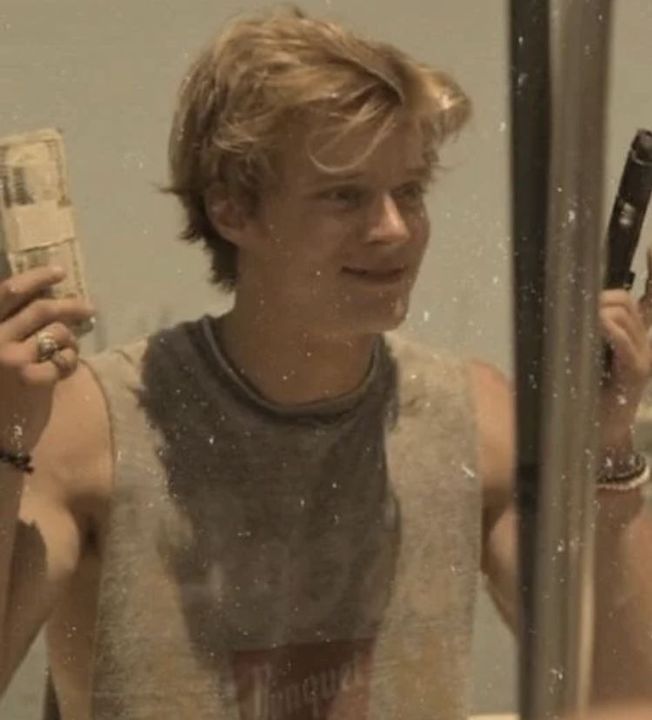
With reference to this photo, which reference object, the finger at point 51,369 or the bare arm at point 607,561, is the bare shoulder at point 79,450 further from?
the bare arm at point 607,561

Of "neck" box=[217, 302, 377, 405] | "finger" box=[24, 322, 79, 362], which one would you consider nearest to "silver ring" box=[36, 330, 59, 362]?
"finger" box=[24, 322, 79, 362]

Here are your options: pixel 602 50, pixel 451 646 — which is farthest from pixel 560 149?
pixel 451 646

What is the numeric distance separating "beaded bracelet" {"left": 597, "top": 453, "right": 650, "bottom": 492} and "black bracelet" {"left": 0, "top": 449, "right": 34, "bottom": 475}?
0.87 ft

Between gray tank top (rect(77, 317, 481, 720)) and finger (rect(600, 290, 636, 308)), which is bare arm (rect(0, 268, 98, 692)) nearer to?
gray tank top (rect(77, 317, 481, 720))

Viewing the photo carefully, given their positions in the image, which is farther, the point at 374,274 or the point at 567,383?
the point at 374,274

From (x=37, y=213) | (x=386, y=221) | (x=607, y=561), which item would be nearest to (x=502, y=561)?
(x=607, y=561)

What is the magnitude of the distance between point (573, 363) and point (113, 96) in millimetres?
383

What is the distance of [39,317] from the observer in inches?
30.8

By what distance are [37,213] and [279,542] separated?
20 cm

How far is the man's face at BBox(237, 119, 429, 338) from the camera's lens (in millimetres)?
840

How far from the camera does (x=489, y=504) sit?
874 mm

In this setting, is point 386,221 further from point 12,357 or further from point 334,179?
point 12,357

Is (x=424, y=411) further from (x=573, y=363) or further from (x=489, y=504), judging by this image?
(x=573, y=363)

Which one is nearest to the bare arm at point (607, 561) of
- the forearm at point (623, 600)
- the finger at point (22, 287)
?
the forearm at point (623, 600)
